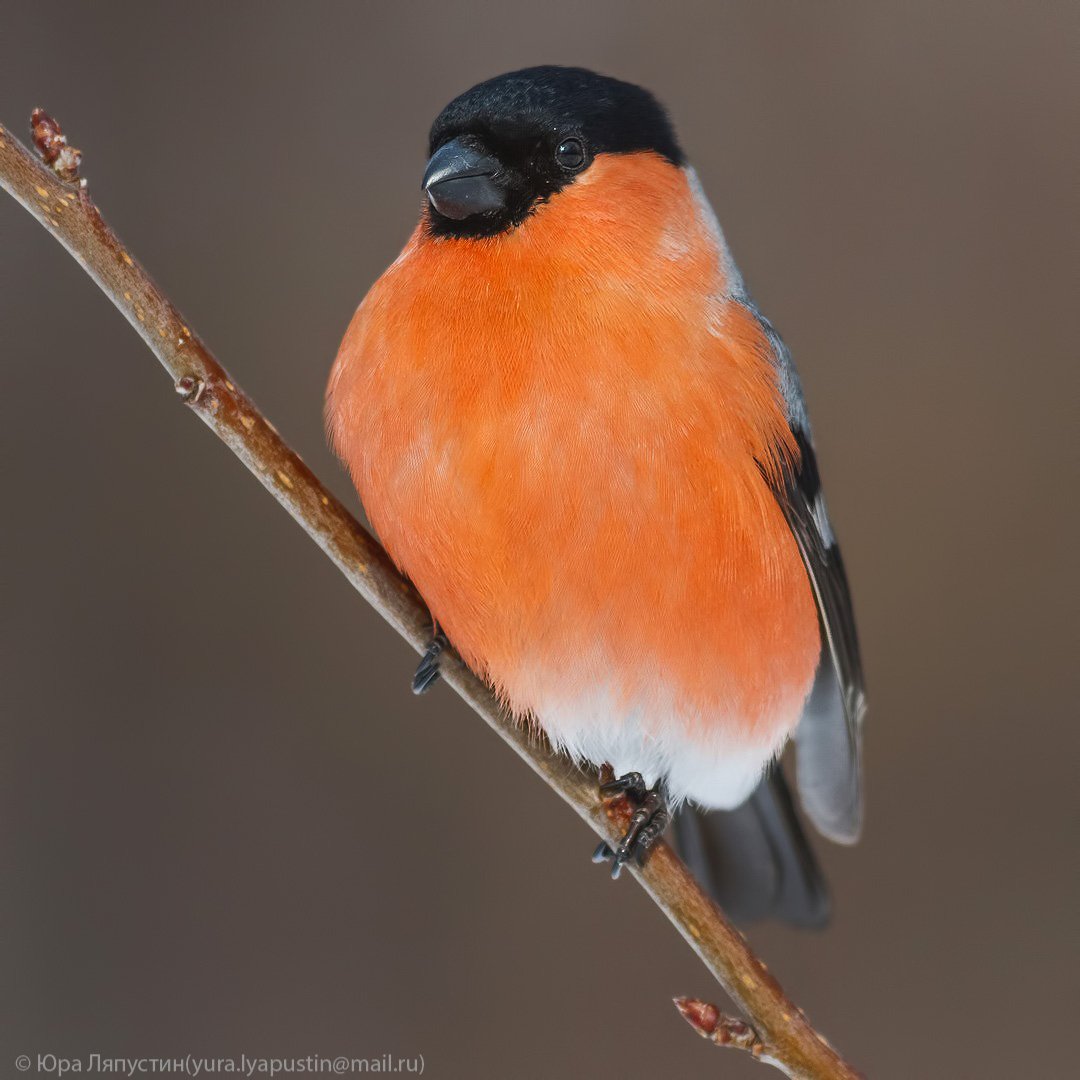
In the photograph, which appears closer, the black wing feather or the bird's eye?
the bird's eye

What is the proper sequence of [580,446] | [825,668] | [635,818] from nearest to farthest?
[580,446] → [635,818] → [825,668]

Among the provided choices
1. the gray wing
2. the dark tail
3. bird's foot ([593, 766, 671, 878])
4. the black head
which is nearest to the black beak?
the black head

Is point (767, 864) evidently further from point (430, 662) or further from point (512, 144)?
point (512, 144)

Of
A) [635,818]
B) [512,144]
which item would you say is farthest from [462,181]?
[635,818]

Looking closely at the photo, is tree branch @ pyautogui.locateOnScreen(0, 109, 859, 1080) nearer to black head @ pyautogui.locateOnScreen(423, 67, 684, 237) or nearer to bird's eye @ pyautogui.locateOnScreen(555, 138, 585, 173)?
black head @ pyautogui.locateOnScreen(423, 67, 684, 237)

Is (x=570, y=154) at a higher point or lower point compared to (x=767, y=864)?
higher

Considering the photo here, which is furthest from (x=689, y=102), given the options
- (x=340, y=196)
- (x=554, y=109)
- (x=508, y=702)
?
(x=508, y=702)

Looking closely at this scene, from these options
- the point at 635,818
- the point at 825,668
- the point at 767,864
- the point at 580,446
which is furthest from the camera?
the point at 767,864
